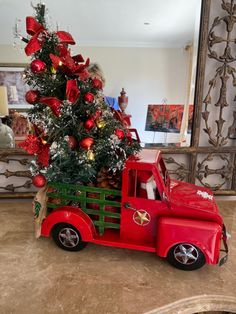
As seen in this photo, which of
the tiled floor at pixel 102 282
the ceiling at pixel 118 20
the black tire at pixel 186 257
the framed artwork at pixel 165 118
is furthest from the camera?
the framed artwork at pixel 165 118

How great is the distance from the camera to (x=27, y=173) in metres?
1.14

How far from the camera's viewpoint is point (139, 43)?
3.41 ft

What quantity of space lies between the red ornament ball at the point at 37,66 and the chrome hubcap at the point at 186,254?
644 mm

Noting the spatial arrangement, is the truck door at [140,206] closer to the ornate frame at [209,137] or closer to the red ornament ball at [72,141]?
the red ornament ball at [72,141]

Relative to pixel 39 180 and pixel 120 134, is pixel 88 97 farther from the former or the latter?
pixel 39 180

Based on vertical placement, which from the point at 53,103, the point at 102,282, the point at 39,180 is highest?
the point at 53,103

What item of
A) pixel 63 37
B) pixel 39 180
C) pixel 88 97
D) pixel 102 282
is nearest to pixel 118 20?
pixel 63 37

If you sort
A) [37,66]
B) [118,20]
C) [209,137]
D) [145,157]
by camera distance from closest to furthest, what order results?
[37,66], [145,157], [118,20], [209,137]

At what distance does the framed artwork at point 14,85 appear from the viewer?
3.36 feet

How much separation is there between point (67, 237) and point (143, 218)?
0.26 metres

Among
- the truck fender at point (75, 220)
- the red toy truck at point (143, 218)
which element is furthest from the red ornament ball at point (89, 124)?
the truck fender at point (75, 220)

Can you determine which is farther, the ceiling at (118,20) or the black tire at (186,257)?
the ceiling at (118,20)

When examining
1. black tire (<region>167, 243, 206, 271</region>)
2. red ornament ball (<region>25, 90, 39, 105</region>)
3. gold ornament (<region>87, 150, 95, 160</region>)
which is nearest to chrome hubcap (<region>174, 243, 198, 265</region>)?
black tire (<region>167, 243, 206, 271</region>)

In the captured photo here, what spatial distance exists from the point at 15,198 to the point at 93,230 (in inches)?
20.4
